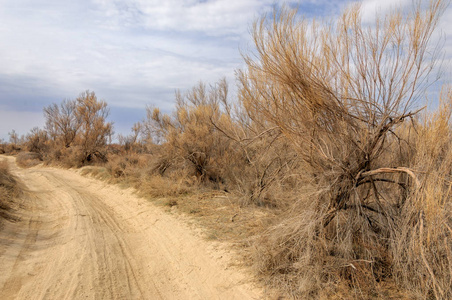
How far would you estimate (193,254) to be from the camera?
7.34 metres

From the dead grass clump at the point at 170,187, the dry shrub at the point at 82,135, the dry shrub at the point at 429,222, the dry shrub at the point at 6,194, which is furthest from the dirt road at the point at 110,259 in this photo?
the dry shrub at the point at 82,135

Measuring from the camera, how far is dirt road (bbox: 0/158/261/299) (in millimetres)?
5703

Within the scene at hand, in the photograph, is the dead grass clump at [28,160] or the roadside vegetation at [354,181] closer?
the roadside vegetation at [354,181]

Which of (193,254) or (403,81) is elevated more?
(403,81)

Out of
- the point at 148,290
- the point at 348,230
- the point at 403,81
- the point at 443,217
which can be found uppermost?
the point at 403,81

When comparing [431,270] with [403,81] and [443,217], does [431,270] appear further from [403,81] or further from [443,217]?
[403,81]

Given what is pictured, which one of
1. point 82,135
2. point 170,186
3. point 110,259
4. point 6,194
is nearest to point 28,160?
point 82,135

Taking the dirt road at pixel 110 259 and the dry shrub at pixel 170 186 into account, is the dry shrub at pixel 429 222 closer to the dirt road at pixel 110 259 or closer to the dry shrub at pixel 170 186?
the dirt road at pixel 110 259

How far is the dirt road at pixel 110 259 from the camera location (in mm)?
5703

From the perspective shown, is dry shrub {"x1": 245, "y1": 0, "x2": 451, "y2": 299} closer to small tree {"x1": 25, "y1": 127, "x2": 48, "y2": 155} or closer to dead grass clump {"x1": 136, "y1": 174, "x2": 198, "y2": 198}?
dead grass clump {"x1": 136, "y1": 174, "x2": 198, "y2": 198}

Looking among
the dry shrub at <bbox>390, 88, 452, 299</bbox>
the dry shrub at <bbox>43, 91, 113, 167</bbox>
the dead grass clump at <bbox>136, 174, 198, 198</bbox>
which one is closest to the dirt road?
the dead grass clump at <bbox>136, 174, 198, 198</bbox>

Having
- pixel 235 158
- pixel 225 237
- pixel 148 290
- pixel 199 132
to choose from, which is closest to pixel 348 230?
pixel 225 237

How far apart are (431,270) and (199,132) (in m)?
11.5

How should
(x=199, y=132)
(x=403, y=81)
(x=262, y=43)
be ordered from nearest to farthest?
(x=403, y=81) → (x=262, y=43) → (x=199, y=132)
